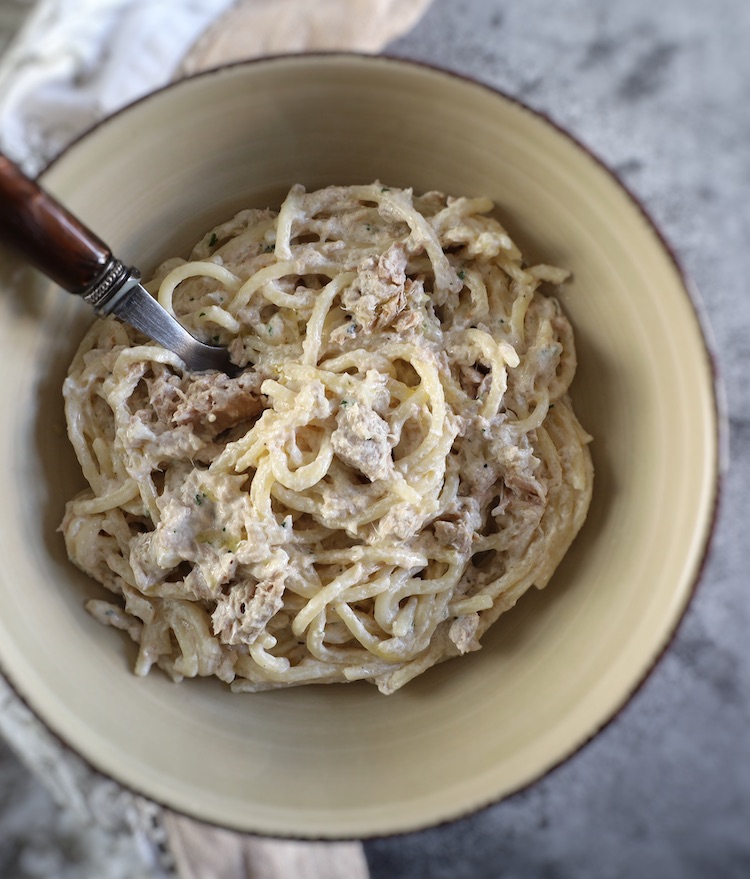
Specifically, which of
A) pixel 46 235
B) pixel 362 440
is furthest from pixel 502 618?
pixel 46 235

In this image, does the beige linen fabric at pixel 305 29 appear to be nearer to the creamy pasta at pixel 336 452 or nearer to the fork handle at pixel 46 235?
the creamy pasta at pixel 336 452

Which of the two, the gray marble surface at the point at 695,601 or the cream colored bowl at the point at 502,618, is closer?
the cream colored bowl at the point at 502,618

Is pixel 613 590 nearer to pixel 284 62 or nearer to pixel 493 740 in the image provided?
pixel 493 740

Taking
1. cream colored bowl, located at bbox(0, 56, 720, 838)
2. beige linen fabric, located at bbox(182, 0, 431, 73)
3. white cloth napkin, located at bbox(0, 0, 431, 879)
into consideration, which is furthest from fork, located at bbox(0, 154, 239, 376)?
beige linen fabric, located at bbox(182, 0, 431, 73)

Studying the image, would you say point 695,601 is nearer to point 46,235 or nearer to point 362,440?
point 362,440

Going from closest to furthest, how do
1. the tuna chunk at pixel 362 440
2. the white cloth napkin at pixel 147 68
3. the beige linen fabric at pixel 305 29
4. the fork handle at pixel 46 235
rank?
the fork handle at pixel 46 235
the tuna chunk at pixel 362 440
the white cloth napkin at pixel 147 68
the beige linen fabric at pixel 305 29

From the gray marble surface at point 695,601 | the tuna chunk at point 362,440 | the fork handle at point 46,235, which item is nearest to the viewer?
the fork handle at point 46,235

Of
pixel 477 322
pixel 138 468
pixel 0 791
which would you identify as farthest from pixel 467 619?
pixel 0 791

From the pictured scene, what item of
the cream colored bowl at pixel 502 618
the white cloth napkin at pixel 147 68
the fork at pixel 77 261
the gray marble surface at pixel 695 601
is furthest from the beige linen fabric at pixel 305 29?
the fork at pixel 77 261
